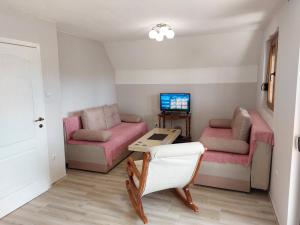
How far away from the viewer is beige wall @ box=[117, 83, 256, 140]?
473 cm

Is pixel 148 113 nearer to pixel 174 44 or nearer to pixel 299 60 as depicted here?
pixel 174 44

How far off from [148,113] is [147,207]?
3.12 metres

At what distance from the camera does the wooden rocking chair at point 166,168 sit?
2.16 m

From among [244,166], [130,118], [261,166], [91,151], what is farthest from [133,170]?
[130,118]

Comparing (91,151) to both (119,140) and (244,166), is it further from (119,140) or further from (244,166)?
(244,166)

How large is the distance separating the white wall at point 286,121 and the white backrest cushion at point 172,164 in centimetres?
81

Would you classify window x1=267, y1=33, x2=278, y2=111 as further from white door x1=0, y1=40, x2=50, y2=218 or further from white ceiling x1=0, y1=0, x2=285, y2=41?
white door x1=0, y1=40, x2=50, y2=218

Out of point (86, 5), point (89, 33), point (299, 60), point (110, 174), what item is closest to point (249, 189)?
point (299, 60)

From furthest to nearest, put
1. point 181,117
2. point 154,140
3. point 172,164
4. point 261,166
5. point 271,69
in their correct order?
point 181,117, point 154,140, point 271,69, point 261,166, point 172,164

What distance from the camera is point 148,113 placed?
18.2 ft

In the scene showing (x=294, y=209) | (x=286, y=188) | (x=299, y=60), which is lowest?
(x=294, y=209)

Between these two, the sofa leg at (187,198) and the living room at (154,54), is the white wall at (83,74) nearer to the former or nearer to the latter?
the living room at (154,54)

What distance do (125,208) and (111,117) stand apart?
8.10ft

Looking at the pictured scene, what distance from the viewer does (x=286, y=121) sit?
2125 millimetres
